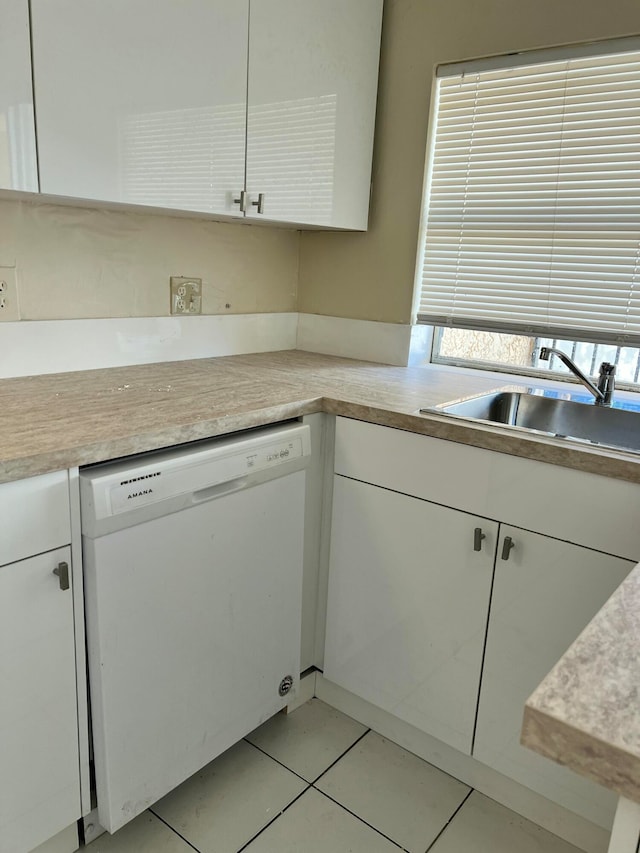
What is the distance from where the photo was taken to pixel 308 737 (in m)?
1.74

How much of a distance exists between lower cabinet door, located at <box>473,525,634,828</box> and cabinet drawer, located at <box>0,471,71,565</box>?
91 cm

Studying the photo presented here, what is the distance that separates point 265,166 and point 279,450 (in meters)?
0.80

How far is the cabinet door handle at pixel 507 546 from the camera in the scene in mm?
1400

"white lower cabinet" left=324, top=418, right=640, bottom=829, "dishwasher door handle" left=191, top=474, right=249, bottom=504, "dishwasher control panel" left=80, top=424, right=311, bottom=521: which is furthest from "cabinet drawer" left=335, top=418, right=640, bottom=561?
"dishwasher door handle" left=191, top=474, right=249, bottom=504

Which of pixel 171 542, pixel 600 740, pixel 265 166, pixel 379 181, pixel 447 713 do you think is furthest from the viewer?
pixel 379 181

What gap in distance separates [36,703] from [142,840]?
500 mm

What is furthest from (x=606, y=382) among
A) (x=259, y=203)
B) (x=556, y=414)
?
(x=259, y=203)

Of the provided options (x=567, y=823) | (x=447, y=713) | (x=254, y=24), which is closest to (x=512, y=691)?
(x=447, y=713)

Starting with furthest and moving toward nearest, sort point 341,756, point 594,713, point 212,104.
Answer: point 341,756
point 212,104
point 594,713

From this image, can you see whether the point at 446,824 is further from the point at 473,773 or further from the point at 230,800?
the point at 230,800

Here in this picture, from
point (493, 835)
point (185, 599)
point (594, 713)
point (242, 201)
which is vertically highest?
point (242, 201)

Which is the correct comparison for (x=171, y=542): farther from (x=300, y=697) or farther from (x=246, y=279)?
(x=246, y=279)

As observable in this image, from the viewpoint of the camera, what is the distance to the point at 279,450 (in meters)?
1.49

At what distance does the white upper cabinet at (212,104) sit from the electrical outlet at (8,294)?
35cm
